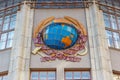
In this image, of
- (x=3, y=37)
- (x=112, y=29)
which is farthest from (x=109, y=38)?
(x=3, y=37)

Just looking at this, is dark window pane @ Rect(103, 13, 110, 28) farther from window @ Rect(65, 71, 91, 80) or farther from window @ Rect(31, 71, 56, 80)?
window @ Rect(31, 71, 56, 80)

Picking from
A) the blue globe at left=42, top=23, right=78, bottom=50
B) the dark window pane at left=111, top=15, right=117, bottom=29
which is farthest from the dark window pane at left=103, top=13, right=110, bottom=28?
the blue globe at left=42, top=23, right=78, bottom=50

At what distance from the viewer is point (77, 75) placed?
17.9m

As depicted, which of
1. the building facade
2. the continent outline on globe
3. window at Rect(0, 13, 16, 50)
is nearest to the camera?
the building facade

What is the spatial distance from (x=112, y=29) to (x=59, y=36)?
4474 mm

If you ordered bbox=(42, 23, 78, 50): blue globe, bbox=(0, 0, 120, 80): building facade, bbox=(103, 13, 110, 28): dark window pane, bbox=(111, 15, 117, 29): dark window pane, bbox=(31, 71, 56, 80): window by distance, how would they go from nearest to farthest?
bbox=(31, 71, 56, 80): window, bbox=(0, 0, 120, 80): building facade, bbox=(42, 23, 78, 50): blue globe, bbox=(103, 13, 110, 28): dark window pane, bbox=(111, 15, 117, 29): dark window pane

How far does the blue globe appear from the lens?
1883cm

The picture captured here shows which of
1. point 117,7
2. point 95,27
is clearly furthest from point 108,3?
point 95,27

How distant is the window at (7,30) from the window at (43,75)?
3223 mm

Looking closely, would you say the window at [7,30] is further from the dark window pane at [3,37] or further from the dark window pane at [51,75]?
the dark window pane at [51,75]

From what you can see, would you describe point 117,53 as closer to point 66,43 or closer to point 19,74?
point 66,43

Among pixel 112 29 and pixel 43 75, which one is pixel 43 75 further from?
pixel 112 29

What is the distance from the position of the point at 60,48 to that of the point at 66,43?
54 centimetres

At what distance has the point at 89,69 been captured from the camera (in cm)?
1795
